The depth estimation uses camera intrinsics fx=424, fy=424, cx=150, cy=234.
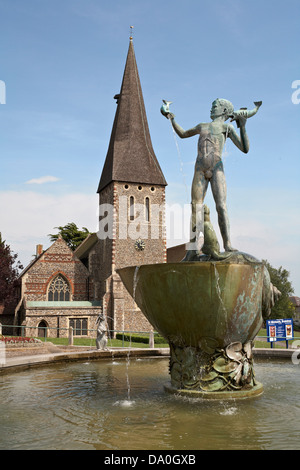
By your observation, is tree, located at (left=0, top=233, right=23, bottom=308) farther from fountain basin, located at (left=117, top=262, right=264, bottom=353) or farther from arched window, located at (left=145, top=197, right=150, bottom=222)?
fountain basin, located at (left=117, top=262, right=264, bottom=353)

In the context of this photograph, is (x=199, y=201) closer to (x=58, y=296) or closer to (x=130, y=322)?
(x=130, y=322)

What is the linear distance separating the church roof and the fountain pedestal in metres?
30.5

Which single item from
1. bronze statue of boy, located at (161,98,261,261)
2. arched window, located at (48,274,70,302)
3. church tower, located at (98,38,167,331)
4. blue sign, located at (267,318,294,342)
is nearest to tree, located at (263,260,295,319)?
church tower, located at (98,38,167,331)

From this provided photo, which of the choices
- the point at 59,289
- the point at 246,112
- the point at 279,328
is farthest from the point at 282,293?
the point at 246,112

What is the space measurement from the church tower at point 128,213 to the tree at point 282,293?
85.4ft

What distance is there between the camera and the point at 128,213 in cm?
3712

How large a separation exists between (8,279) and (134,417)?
34.1 meters

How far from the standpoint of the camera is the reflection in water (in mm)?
4539

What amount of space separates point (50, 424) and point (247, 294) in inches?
134

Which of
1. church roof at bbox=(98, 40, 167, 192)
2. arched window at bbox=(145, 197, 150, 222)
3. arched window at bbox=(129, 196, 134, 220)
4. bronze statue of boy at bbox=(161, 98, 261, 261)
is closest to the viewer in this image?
bronze statue of boy at bbox=(161, 98, 261, 261)

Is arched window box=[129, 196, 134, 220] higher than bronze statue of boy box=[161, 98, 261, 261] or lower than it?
higher

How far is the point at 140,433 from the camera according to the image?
4812 millimetres

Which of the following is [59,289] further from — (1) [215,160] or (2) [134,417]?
(2) [134,417]

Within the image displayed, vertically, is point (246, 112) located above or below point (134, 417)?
above
